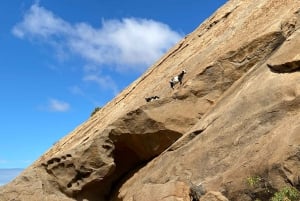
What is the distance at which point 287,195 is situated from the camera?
10883 mm

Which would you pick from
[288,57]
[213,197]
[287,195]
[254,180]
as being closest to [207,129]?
[213,197]

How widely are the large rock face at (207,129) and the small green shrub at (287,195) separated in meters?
0.23

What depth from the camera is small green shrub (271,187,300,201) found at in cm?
1080

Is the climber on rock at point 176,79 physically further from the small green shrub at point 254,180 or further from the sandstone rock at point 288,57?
the small green shrub at point 254,180

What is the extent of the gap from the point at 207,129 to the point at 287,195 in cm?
447

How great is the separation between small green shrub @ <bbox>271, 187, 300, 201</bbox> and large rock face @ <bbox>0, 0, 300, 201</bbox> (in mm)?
→ 232

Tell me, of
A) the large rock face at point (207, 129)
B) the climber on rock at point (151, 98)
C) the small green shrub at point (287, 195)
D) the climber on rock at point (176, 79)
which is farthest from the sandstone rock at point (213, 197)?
the climber on rock at point (176, 79)

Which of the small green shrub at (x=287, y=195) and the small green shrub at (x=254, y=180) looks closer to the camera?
the small green shrub at (x=287, y=195)

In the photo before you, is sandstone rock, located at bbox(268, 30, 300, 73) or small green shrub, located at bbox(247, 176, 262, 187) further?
sandstone rock, located at bbox(268, 30, 300, 73)

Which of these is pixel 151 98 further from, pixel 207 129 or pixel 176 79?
pixel 207 129

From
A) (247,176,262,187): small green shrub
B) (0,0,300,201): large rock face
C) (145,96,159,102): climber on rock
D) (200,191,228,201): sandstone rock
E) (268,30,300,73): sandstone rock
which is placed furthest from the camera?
(145,96,159,102): climber on rock

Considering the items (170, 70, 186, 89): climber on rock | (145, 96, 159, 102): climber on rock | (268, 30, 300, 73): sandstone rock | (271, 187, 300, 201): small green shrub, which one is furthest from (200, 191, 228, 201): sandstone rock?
(170, 70, 186, 89): climber on rock

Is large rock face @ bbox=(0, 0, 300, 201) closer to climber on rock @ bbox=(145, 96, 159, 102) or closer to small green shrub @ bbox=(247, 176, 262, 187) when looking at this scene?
small green shrub @ bbox=(247, 176, 262, 187)

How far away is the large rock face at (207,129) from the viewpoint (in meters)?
12.4
